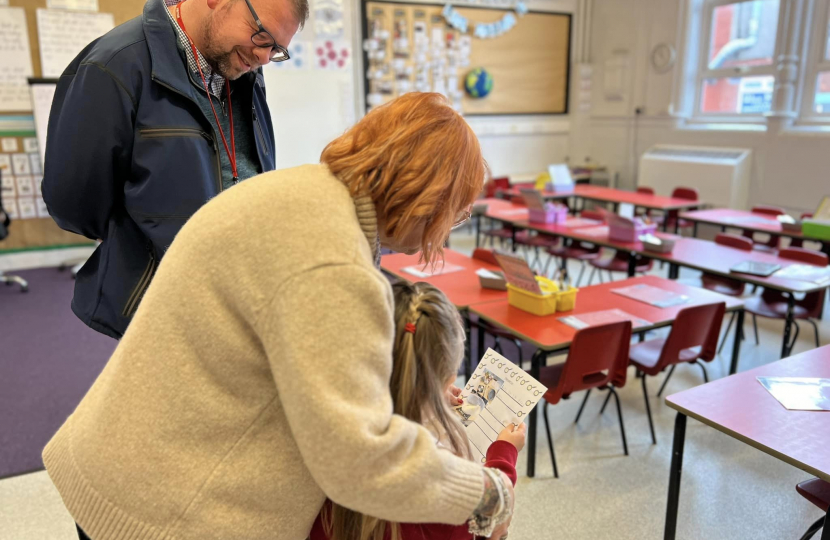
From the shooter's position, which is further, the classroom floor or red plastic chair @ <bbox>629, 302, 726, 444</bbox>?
red plastic chair @ <bbox>629, 302, 726, 444</bbox>

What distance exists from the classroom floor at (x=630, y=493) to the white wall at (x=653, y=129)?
165 inches

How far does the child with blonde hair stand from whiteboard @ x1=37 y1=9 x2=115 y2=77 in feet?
19.8

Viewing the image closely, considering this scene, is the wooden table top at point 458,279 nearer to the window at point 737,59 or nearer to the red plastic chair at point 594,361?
the red plastic chair at point 594,361

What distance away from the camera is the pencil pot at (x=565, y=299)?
2.76 meters

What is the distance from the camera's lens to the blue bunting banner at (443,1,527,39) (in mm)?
7535

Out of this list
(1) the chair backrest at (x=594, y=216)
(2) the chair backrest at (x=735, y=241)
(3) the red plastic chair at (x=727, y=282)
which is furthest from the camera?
(1) the chair backrest at (x=594, y=216)

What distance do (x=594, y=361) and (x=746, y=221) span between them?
304 cm

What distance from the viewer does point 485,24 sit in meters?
7.84

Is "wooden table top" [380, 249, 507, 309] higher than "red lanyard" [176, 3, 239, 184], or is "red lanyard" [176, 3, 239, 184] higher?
"red lanyard" [176, 3, 239, 184]

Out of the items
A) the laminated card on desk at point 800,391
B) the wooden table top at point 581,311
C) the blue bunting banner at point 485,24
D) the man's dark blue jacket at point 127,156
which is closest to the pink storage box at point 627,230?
the wooden table top at point 581,311

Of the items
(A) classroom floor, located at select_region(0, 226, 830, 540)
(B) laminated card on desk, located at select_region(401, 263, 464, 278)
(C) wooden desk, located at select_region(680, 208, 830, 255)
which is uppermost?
(C) wooden desk, located at select_region(680, 208, 830, 255)

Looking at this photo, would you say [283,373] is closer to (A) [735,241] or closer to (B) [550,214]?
(A) [735,241]

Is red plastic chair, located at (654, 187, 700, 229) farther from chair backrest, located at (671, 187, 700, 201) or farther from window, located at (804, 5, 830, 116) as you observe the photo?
window, located at (804, 5, 830, 116)

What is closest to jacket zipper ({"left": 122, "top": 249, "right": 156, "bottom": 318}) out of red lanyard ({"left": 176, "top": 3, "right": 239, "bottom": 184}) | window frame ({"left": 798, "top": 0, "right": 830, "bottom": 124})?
red lanyard ({"left": 176, "top": 3, "right": 239, "bottom": 184})
